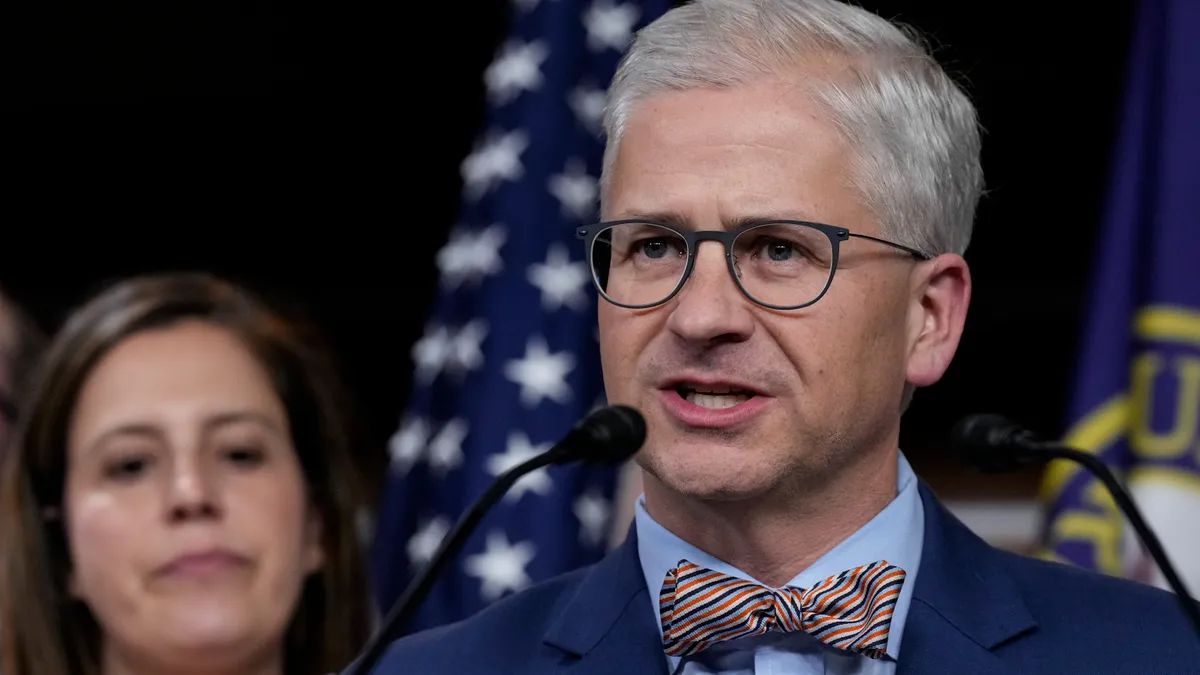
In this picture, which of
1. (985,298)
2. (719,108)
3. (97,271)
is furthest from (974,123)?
(97,271)

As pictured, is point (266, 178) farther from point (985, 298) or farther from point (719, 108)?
point (719, 108)

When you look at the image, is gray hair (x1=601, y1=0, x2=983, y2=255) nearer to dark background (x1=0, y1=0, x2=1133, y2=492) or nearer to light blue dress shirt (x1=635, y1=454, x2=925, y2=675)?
light blue dress shirt (x1=635, y1=454, x2=925, y2=675)

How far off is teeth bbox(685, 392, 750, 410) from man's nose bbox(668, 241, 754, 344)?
0.22 ft

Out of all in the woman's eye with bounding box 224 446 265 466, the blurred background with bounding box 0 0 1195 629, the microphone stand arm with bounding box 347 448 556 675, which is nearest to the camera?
the microphone stand arm with bounding box 347 448 556 675

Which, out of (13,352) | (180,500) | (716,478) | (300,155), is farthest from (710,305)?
(300,155)

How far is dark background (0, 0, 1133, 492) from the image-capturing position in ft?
13.3

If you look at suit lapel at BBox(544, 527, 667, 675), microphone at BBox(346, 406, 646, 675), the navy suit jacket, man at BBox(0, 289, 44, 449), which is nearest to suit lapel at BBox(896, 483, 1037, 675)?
the navy suit jacket

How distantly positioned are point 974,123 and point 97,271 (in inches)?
109

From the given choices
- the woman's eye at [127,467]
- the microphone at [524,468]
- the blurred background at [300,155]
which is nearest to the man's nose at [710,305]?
the microphone at [524,468]

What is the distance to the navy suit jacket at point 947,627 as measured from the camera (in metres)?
1.79

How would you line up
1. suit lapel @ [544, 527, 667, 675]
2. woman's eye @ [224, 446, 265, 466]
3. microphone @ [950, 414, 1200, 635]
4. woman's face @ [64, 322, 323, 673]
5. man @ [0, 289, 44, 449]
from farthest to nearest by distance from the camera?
1. man @ [0, 289, 44, 449]
2. woman's eye @ [224, 446, 265, 466]
3. woman's face @ [64, 322, 323, 673]
4. suit lapel @ [544, 527, 667, 675]
5. microphone @ [950, 414, 1200, 635]

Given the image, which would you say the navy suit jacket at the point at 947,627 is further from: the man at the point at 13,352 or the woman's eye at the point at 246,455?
the man at the point at 13,352

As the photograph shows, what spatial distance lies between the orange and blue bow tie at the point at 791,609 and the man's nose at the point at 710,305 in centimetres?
27

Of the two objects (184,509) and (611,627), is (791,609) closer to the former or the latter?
(611,627)
